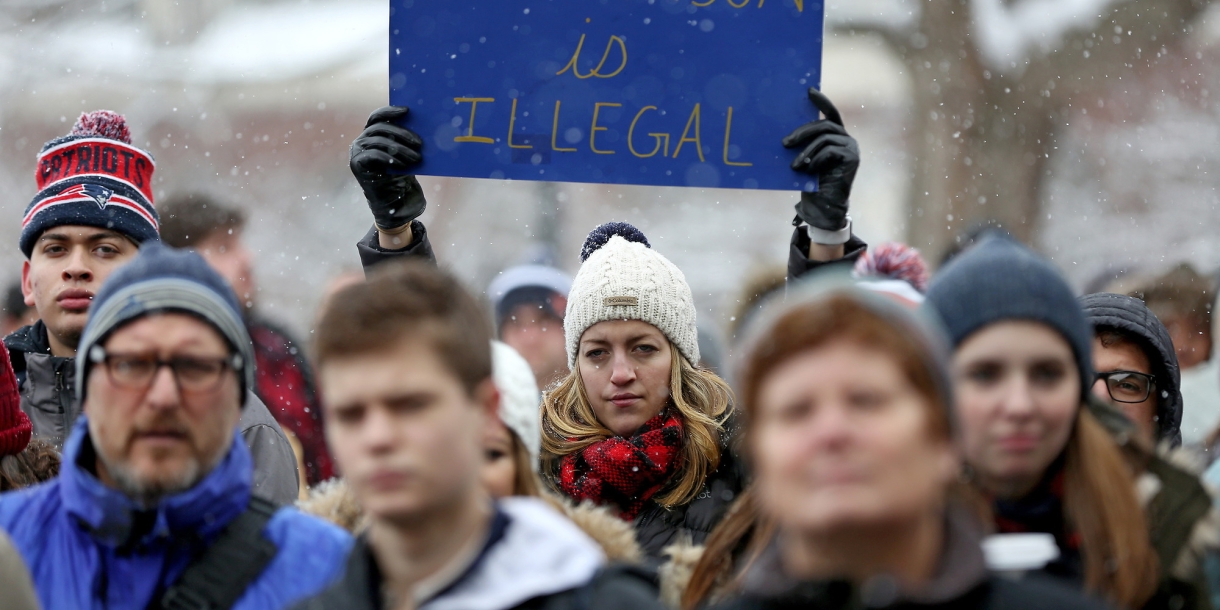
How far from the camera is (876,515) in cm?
195

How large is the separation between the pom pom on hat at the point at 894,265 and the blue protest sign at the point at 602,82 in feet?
2.10

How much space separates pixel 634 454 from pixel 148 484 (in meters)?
1.50


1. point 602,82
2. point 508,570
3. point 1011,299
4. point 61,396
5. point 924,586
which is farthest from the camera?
point 61,396

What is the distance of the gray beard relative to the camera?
271 centimetres

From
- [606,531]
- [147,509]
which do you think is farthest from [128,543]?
[606,531]

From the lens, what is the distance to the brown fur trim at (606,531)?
310 centimetres

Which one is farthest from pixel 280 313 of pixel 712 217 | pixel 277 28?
pixel 712 217

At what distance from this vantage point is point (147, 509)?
8.91 feet

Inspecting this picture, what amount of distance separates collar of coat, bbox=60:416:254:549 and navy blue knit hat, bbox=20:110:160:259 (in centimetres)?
164

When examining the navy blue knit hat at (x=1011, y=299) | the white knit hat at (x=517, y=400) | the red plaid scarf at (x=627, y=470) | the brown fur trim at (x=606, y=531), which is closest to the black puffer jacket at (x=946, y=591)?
the navy blue knit hat at (x=1011, y=299)

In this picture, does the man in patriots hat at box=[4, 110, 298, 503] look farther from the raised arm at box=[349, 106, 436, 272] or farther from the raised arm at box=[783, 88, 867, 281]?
the raised arm at box=[783, 88, 867, 281]

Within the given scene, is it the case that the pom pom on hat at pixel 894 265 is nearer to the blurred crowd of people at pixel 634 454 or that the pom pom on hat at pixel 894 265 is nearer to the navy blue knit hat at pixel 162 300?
the blurred crowd of people at pixel 634 454

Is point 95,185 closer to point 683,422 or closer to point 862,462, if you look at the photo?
point 683,422

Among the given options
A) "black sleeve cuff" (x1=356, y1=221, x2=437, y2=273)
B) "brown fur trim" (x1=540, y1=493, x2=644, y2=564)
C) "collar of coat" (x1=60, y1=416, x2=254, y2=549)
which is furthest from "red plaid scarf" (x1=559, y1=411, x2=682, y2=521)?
"collar of coat" (x1=60, y1=416, x2=254, y2=549)
